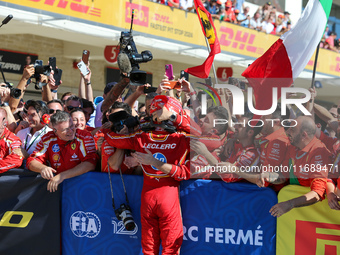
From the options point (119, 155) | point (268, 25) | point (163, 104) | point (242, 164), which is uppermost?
point (268, 25)

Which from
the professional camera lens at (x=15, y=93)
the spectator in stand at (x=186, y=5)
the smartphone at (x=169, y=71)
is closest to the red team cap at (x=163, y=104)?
the smartphone at (x=169, y=71)

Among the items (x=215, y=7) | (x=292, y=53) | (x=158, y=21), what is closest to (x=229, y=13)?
(x=215, y=7)

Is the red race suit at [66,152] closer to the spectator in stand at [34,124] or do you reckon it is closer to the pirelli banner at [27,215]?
the pirelli banner at [27,215]

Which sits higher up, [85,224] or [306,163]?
[306,163]

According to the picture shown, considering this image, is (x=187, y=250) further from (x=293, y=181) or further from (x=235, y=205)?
(x=293, y=181)

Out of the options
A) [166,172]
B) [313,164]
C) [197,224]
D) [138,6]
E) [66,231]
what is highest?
[138,6]

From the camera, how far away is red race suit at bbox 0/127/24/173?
15.8 ft

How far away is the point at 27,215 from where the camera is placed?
15.7ft

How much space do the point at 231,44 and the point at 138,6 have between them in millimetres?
4526

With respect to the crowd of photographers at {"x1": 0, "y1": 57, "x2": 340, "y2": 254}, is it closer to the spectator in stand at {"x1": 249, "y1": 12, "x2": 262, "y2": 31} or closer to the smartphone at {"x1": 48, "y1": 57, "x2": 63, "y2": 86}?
the smartphone at {"x1": 48, "y1": 57, "x2": 63, "y2": 86}

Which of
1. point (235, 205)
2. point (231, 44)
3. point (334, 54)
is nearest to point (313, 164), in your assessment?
point (235, 205)

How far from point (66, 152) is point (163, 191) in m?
1.22

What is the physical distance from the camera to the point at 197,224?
4.24 m

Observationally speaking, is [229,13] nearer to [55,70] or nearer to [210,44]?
[55,70]
